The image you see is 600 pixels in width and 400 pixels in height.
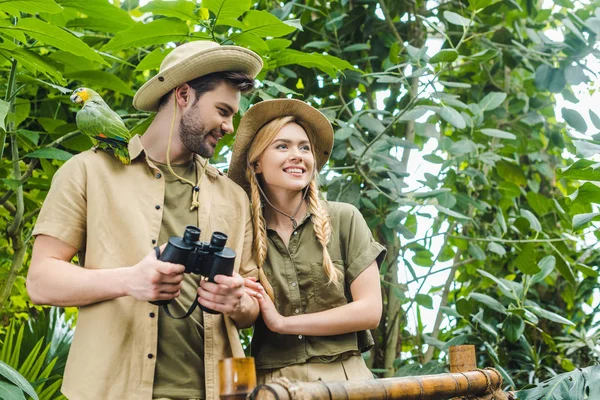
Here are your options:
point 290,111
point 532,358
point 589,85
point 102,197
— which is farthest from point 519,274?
point 102,197

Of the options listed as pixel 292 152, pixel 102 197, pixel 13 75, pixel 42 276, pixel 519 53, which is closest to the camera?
pixel 42 276

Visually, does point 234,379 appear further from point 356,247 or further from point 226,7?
point 226,7

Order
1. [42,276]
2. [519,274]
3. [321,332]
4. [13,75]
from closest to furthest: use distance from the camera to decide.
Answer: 1. [42,276]
2. [321,332]
3. [13,75]
4. [519,274]

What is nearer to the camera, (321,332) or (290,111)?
(321,332)

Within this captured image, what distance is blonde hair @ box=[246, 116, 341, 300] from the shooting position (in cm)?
209

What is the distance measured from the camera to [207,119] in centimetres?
202

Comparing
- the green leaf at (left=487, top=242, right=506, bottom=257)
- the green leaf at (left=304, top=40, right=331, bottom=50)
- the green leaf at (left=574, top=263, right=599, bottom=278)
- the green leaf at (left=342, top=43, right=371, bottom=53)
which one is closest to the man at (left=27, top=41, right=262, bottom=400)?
the green leaf at (left=304, top=40, right=331, bottom=50)

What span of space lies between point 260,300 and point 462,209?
5.68 ft

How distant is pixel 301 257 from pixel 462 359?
53cm

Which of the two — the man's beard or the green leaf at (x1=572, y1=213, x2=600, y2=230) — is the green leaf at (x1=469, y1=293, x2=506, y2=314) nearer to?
the green leaf at (x1=572, y1=213, x2=600, y2=230)

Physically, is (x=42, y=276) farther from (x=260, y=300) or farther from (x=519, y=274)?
(x=519, y=274)

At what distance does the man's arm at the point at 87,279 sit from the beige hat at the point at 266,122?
64 cm

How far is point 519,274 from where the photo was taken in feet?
13.7

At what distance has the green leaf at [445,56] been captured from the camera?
2727mm
